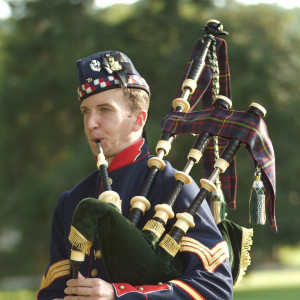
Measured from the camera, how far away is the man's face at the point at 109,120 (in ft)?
9.66

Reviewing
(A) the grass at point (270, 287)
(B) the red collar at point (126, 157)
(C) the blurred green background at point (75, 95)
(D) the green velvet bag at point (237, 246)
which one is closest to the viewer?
(B) the red collar at point (126, 157)

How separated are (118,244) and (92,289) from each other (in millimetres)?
213

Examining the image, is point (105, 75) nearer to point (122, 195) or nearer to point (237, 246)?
point (122, 195)

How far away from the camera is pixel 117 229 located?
2545 mm

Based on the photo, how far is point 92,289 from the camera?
8.33 ft

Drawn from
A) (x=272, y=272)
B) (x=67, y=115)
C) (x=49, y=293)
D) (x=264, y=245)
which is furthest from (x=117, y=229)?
(x=272, y=272)

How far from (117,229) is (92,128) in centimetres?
61

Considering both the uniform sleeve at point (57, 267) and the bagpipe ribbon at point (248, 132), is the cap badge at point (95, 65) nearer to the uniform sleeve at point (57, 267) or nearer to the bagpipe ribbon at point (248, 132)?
the bagpipe ribbon at point (248, 132)

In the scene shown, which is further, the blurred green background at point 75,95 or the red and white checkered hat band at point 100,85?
the blurred green background at point 75,95

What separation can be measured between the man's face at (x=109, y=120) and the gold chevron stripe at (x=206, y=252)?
0.61 metres

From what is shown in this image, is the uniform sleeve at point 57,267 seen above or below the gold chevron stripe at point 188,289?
above

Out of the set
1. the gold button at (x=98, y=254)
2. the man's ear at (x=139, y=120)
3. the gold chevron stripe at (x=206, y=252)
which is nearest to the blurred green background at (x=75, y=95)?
the man's ear at (x=139, y=120)

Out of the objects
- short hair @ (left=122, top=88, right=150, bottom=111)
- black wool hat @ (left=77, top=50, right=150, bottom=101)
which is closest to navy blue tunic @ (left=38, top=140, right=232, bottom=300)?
short hair @ (left=122, top=88, right=150, bottom=111)

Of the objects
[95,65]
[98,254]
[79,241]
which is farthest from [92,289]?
[95,65]
